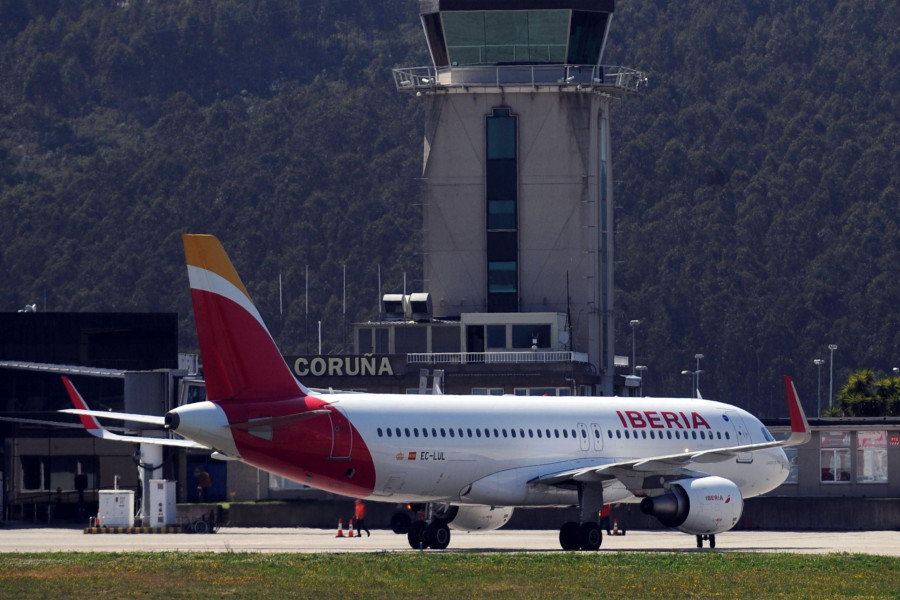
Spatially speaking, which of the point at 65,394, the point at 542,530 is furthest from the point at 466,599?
the point at 65,394

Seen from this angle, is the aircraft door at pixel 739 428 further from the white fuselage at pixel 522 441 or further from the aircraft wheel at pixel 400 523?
the aircraft wheel at pixel 400 523

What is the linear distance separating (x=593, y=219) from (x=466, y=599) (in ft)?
Answer: 175

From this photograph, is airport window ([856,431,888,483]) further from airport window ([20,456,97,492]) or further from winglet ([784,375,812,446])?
airport window ([20,456,97,492])

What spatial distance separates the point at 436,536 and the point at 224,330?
9209 mm

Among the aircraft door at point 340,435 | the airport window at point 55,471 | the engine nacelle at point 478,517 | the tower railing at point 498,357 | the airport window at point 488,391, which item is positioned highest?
the tower railing at point 498,357

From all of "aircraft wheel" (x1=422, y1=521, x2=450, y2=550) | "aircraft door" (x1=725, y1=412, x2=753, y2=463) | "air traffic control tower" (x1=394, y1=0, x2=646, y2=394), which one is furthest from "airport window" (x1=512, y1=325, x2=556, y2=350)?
"aircraft wheel" (x1=422, y1=521, x2=450, y2=550)

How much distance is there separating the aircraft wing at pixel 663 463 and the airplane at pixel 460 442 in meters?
0.04

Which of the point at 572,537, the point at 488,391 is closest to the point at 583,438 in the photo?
the point at 572,537

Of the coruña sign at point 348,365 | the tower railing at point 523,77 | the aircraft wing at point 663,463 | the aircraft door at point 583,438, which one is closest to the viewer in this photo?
the aircraft wing at point 663,463

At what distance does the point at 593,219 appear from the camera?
8119 centimetres

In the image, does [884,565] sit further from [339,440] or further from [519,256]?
[519,256]

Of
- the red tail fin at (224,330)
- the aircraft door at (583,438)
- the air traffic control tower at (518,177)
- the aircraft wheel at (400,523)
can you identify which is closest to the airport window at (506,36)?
the air traffic control tower at (518,177)

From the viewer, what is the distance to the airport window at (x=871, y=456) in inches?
2437

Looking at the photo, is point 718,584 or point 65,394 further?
point 65,394
